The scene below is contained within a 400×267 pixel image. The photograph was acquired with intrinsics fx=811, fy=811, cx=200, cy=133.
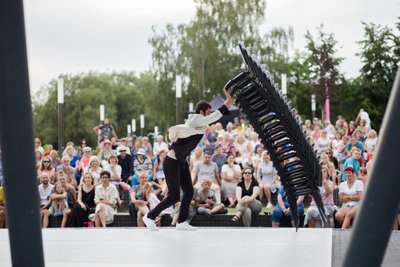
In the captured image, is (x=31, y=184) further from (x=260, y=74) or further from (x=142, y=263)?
(x=260, y=74)

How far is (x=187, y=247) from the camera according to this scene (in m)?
9.54

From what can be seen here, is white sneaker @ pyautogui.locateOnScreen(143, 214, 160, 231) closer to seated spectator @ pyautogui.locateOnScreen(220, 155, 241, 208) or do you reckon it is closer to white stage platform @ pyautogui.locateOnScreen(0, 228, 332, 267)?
white stage platform @ pyautogui.locateOnScreen(0, 228, 332, 267)

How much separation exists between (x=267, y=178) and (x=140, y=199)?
3.46 metres

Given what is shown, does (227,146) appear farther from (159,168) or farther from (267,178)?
(267,178)

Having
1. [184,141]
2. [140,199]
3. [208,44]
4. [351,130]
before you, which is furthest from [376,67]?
[184,141]

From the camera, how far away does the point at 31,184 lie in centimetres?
377

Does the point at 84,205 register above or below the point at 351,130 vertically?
below

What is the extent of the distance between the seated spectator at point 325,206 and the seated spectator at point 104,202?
383cm

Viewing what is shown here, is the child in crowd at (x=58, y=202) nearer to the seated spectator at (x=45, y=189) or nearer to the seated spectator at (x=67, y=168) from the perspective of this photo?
the seated spectator at (x=45, y=189)

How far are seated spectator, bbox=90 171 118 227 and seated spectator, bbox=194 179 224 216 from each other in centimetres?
161

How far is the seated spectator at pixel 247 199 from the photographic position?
49.1 feet

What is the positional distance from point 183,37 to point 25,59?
2145 inches

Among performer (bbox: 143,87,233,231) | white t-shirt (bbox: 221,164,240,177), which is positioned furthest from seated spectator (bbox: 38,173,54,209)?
performer (bbox: 143,87,233,231)

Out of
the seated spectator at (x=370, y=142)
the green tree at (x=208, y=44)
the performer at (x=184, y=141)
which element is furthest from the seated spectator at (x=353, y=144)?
the green tree at (x=208, y=44)
